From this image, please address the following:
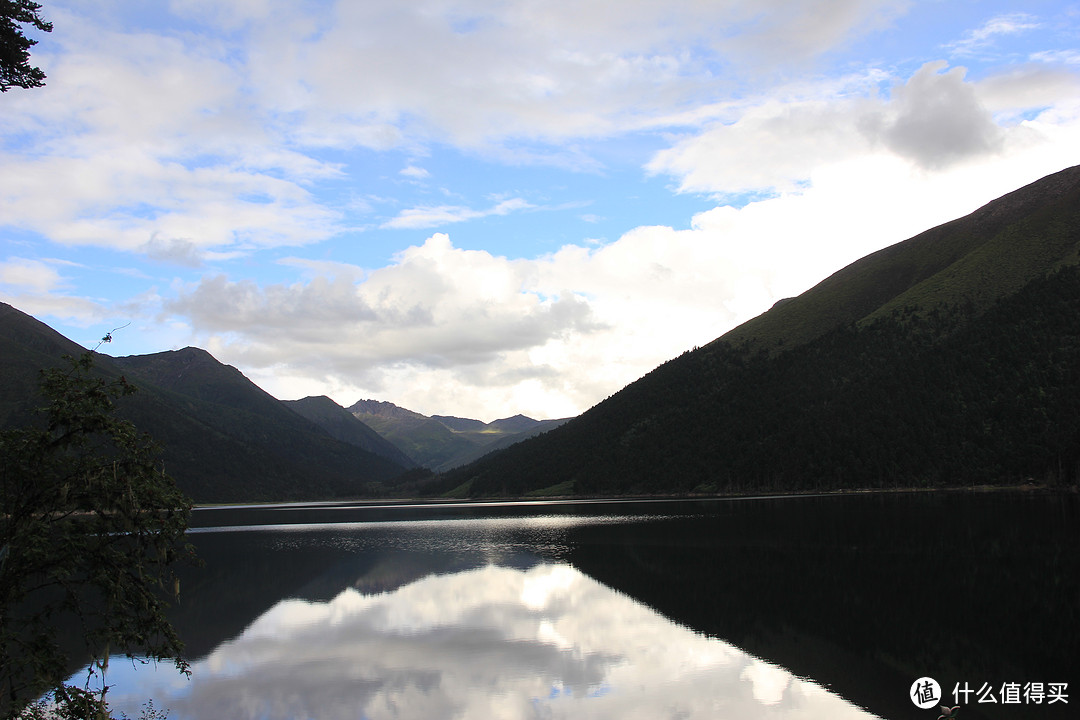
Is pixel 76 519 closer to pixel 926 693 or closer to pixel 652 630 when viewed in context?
pixel 926 693

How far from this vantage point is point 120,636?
20547mm

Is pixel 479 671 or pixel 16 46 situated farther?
pixel 479 671

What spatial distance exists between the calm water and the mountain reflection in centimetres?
16

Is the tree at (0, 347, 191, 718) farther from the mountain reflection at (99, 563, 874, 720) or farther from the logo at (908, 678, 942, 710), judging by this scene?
the logo at (908, 678, 942, 710)

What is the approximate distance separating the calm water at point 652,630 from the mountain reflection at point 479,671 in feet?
0.51

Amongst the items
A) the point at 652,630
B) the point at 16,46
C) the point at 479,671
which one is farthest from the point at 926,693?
the point at 16,46

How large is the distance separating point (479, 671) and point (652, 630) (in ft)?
40.1

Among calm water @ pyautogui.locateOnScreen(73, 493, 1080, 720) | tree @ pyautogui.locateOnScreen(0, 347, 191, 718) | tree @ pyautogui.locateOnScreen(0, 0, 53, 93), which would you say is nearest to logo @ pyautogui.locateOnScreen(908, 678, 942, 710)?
calm water @ pyautogui.locateOnScreen(73, 493, 1080, 720)

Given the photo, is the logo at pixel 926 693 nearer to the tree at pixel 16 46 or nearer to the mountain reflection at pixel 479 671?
the mountain reflection at pixel 479 671

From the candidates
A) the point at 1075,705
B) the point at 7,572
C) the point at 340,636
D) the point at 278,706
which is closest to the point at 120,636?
the point at 7,572

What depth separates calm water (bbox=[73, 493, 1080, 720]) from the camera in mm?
31000

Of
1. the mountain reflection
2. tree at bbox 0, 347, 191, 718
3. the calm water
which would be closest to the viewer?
tree at bbox 0, 347, 191, 718

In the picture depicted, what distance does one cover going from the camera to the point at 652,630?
144 feet

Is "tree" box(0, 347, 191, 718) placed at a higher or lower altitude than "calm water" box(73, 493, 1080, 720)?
higher
